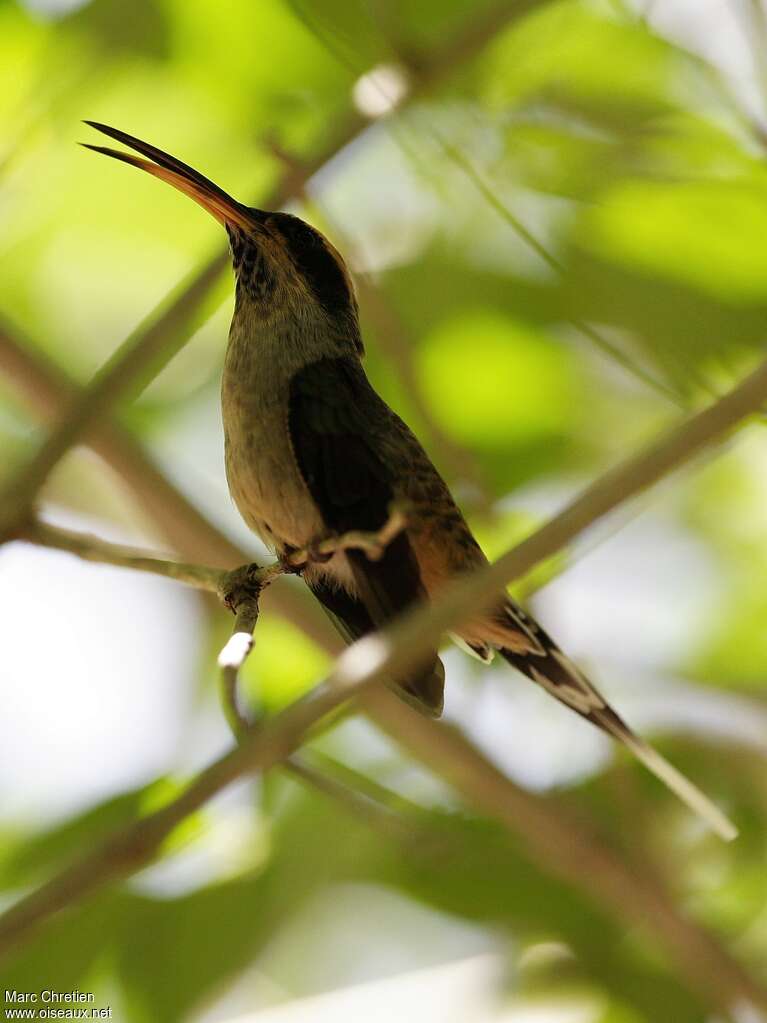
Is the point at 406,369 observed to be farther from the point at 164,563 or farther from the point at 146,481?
the point at 164,563

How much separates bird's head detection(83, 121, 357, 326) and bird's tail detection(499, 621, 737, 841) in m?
1.05

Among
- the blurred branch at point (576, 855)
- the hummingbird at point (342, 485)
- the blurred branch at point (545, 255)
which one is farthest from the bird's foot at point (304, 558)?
the blurred branch at point (545, 255)

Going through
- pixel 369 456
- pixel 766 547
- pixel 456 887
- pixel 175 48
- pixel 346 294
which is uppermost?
pixel 175 48

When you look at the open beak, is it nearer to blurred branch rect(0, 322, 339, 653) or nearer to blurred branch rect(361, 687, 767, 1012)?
blurred branch rect(0, 322, 339, 653)

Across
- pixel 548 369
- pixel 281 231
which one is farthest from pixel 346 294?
pixel 548 369

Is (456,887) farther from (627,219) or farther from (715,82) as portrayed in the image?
(715,82)

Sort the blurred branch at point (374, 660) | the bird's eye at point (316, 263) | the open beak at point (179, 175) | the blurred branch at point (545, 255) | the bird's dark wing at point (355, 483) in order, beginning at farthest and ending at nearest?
the bird's eye at point (316, 263) → the blurred branch at point (545, 255) → the open beak at point (179, 175) → the bird's dark wing at point (355, 483) → the blurred branch at point (374, 660)

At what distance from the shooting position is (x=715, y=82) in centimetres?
306

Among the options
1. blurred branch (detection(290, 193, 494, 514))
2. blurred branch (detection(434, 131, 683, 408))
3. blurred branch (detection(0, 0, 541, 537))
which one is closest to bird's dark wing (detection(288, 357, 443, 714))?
blurred branch (detection(290, 193, 494, 514))

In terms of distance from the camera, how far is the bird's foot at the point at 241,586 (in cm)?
228

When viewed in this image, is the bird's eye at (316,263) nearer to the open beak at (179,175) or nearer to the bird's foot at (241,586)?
the open beak at (179,175)

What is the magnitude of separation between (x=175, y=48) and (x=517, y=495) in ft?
5.05

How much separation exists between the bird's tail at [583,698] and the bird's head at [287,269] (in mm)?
1048

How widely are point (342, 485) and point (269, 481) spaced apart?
0.66 feet
